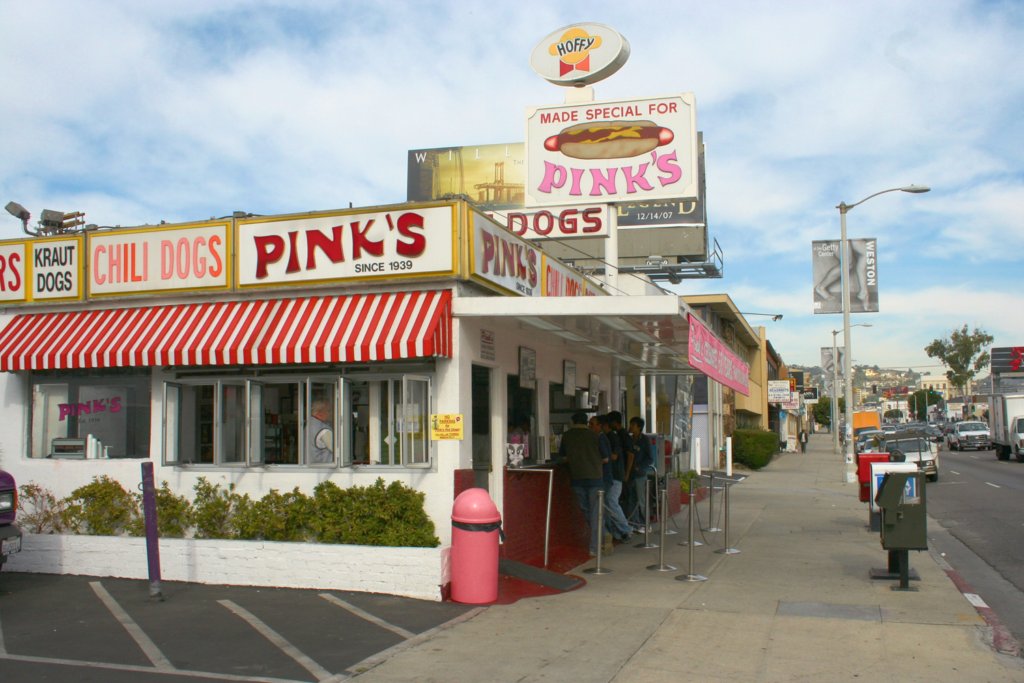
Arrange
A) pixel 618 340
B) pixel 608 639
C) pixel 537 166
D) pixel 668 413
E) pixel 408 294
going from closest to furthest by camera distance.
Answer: pixel 608 639 → pixel 408 294 → pixel 618 340 → pixel 537 166 → pixel 668 413

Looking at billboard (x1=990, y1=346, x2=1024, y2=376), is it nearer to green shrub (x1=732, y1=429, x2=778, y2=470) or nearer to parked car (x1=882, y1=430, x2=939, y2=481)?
green shrub (x1=732, y1=429, x2=778, y2=470)

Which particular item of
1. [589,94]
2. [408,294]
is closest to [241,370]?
[408,294]

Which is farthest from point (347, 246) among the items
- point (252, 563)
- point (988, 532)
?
point (988, 532)

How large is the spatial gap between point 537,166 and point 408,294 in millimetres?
5457

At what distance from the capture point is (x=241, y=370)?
395 inches

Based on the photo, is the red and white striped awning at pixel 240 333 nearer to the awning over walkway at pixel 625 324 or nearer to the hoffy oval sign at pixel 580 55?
the awning over walkway at pixel 625 324

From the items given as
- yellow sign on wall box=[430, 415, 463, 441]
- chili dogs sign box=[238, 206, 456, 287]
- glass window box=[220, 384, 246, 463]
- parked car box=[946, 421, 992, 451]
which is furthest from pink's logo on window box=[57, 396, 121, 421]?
parked car box=[946, 421, 992, 451]

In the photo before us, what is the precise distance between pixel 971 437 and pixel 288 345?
2049 inches

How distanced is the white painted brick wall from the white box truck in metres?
A: 36.2

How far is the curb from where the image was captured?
6.86 meters

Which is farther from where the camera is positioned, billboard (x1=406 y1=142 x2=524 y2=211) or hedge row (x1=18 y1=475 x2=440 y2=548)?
billboard (x1=406 y1=142 x2=524 y2=211)

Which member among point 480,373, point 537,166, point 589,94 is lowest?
point 480,373

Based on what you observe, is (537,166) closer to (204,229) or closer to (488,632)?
(204,229)

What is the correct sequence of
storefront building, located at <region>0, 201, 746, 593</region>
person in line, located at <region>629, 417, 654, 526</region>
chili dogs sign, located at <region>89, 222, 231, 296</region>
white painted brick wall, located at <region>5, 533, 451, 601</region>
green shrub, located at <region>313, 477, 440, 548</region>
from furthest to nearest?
person in line, located at <region>629, 417, 654, 526</region> → chili dogs sign, located at <region>89, 222, 231, 296</region> → storefront building, located at <region>0, 201, 746, 593</region> → green shrub, located at <region>313, 477, 440, 548</region> → white painted brick wall, located at <region>5, 533, 451, 601</region>
